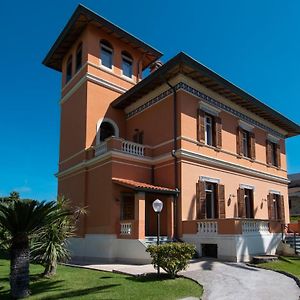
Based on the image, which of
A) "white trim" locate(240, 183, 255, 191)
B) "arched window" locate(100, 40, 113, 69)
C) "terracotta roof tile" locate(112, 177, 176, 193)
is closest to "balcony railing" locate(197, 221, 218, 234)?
"terracotta roof tile" locate(112, 177, 176, 193)

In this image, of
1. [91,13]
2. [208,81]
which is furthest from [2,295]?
[91,13]

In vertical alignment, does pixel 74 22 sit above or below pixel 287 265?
above

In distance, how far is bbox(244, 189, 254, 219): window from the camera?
2003 cm

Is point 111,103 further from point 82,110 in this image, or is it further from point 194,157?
point 194,157

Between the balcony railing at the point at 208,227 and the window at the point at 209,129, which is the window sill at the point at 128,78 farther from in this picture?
the balcony railing at the point at 208,227

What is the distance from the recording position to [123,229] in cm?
1513

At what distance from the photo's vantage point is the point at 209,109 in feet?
59.9

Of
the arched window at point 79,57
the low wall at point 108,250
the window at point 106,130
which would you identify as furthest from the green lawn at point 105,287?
the arched window at point 79,57

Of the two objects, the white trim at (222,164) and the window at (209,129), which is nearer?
the white trim at (222,164)

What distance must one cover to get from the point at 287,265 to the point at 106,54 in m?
14.5

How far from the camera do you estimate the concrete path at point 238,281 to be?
8266mm

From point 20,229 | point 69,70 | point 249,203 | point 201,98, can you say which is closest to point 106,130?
point 69,70

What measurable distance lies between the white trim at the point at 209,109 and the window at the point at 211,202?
12.1 feet

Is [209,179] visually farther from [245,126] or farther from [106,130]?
[106,130]
